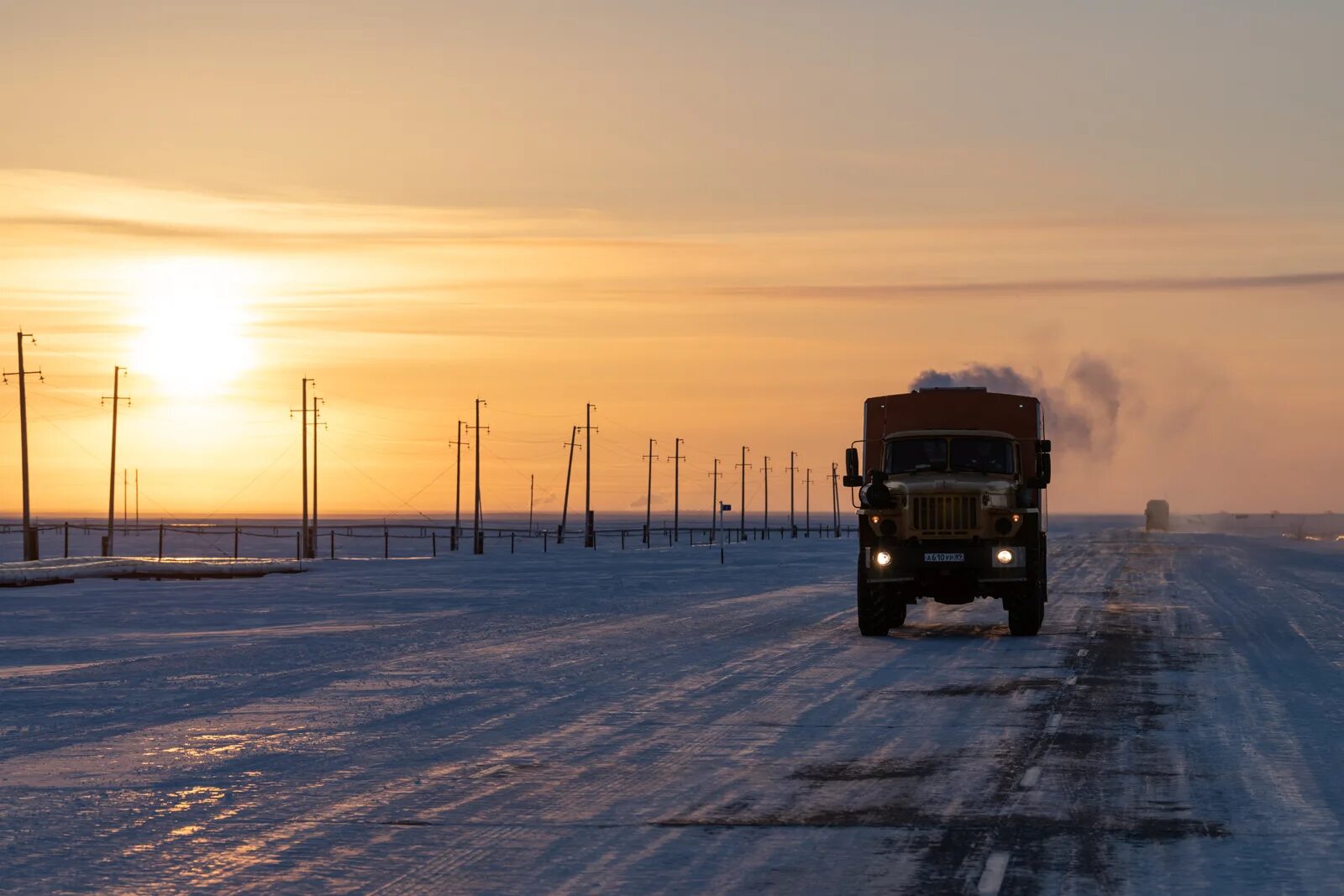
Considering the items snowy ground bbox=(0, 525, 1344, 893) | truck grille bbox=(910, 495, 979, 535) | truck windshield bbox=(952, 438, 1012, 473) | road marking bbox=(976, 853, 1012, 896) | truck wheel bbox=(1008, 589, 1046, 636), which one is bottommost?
road marking bbox=(976, 853, 1012, 896)

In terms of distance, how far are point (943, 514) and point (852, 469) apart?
1.71m

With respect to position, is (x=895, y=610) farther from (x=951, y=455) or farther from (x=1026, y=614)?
(x=951, y=455)

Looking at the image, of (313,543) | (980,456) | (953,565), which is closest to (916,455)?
(980,456)

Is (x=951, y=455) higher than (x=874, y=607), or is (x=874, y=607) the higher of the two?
(x=951, y=455)

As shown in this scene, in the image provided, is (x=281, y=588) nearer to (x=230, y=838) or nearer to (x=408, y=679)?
(x=408, y=679)

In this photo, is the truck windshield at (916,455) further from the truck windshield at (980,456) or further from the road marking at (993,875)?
the road marking at (993,875)

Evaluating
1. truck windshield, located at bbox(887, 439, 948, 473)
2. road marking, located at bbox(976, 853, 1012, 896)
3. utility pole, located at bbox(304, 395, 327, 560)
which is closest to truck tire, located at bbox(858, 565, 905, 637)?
truck windshield, located at bbox(887, 439, 948, 473)

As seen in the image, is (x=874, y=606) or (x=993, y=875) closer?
(x=993, y=875)

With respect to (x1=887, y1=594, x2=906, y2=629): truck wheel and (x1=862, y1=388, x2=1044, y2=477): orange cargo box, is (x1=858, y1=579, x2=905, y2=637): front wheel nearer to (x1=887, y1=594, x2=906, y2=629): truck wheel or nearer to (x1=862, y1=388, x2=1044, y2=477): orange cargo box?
(x1=887, y1=594, x2=906, y2=629): truck wheel

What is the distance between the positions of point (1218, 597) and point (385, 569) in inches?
1010

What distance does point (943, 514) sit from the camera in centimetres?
2641

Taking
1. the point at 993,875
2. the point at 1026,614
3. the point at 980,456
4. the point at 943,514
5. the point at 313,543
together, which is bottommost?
the point at 993,875

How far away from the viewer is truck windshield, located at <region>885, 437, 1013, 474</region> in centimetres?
2720

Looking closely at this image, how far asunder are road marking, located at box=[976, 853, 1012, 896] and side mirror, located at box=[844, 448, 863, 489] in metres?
16.3
